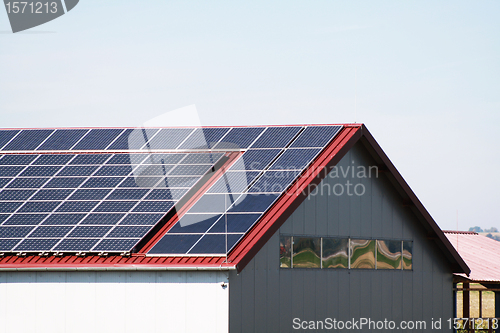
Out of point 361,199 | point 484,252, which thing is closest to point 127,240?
point 361,199

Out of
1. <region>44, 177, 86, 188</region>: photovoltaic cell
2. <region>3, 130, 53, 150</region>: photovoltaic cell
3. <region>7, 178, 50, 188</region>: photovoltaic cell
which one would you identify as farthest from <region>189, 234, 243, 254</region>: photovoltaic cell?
<region>3, 130, 53, 150</region>: photovoltaic cell

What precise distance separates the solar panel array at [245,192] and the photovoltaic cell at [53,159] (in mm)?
5685

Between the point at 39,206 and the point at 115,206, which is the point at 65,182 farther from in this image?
the point at 115,206

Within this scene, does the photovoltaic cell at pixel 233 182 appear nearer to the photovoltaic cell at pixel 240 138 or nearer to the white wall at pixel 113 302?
the photovoltaic cell at pixel 240 138

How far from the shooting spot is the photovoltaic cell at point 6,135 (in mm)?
23109

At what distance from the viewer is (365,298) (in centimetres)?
2058

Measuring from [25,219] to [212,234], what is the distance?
594 cm

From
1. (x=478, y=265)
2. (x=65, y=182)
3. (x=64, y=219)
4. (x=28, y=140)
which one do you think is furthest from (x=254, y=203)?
(x=478, y=265)

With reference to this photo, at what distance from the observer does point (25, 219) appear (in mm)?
18953

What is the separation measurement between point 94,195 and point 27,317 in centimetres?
411

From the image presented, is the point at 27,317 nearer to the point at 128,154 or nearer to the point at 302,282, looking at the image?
the point at 128,154

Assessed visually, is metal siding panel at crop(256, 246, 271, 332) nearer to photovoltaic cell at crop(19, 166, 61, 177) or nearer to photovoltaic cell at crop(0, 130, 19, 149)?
photovoltaic cell at crop(19, 166, 61, 177)

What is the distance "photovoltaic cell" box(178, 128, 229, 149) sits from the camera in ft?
70.7

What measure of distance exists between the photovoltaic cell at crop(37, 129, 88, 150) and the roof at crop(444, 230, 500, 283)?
48.5 feet
